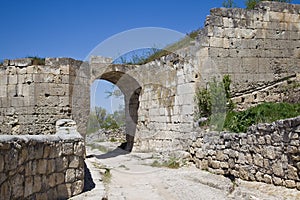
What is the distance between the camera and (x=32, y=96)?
1010 centimetres

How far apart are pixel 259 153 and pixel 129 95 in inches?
358

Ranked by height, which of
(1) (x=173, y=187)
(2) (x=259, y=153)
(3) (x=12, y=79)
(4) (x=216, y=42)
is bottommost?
(1) (x=173, y=187)

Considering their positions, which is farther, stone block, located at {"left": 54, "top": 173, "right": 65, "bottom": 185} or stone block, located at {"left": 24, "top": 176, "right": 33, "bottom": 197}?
stone block, located at {"left": 54, "top": 173, "right": 65, "bottom": 185}

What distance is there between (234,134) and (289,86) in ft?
10.5

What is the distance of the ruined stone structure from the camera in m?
9.81

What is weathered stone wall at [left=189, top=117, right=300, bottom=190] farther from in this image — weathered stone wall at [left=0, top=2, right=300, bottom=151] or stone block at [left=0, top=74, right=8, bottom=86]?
stone block at [left=0, top=74, right=8, bottom=86]

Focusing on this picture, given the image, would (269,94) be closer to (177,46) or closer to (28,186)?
(177,46)

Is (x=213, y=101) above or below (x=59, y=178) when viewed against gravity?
above

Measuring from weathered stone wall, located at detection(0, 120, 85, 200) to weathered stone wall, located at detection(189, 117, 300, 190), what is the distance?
3513mm

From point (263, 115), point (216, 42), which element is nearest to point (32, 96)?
point (216, 42)

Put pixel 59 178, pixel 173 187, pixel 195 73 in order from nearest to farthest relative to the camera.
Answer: pixel 59 178
pixel 173 187
pixel 195 73

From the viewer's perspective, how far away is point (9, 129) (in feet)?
33.5

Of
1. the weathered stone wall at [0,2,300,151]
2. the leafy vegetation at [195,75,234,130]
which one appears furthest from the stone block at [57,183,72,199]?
the weathered stone wall at [0,2,300,151]

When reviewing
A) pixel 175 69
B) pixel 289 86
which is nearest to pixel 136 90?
pixel 175 69
